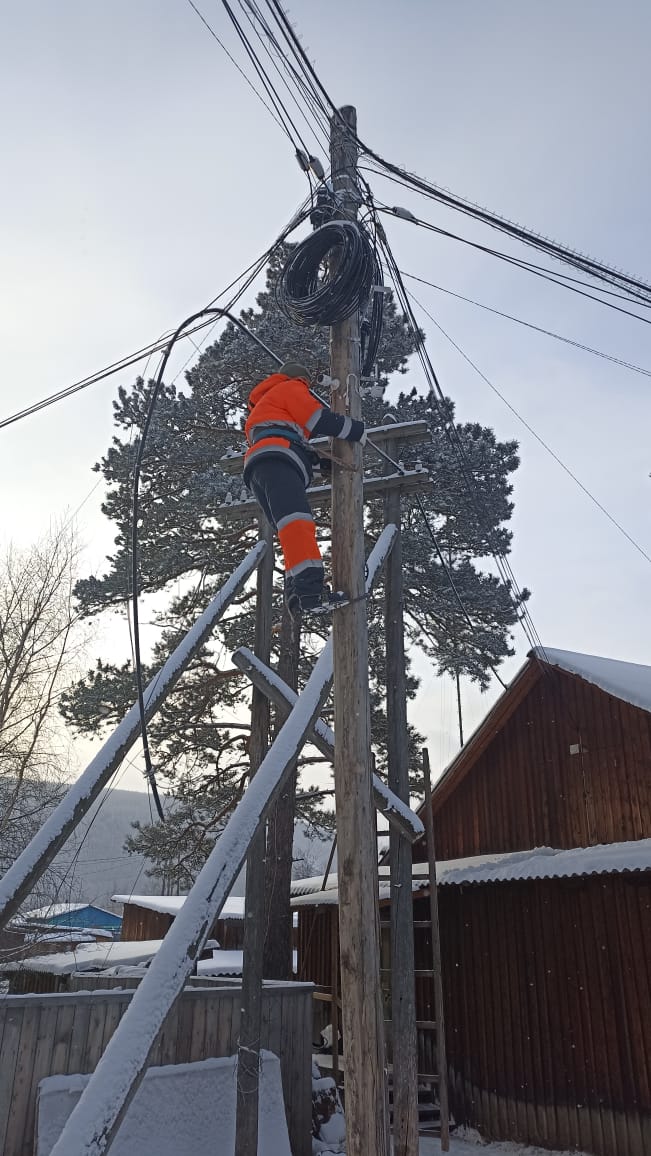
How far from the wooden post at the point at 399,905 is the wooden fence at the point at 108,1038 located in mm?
1477

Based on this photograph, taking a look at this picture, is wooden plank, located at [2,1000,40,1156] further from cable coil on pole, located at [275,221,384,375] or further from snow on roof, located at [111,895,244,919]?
snow on roof, located at [111,895,244,919]

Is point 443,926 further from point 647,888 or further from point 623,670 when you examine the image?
point 623,670

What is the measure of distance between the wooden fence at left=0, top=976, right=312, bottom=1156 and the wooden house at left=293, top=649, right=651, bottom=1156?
2.34 m

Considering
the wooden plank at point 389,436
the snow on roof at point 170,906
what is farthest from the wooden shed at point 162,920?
the wooden plank at point 389,436

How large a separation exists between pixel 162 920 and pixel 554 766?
23.1m

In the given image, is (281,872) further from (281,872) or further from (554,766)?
(554,766)

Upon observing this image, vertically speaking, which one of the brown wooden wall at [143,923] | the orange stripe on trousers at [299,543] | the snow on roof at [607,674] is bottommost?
the brown wooden wall at [143,923]

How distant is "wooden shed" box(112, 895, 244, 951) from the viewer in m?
26.3

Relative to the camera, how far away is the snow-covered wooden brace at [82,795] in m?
4.93

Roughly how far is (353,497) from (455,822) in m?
10.1

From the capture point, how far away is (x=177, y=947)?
145 inches

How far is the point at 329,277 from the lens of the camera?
6285 millimetres

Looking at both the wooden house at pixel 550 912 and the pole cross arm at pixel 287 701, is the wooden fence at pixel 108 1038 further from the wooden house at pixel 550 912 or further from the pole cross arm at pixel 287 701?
the pole cross arm at pixel 287 701

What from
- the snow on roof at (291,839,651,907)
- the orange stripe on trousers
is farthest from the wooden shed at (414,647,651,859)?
the orange stripe on trousers
